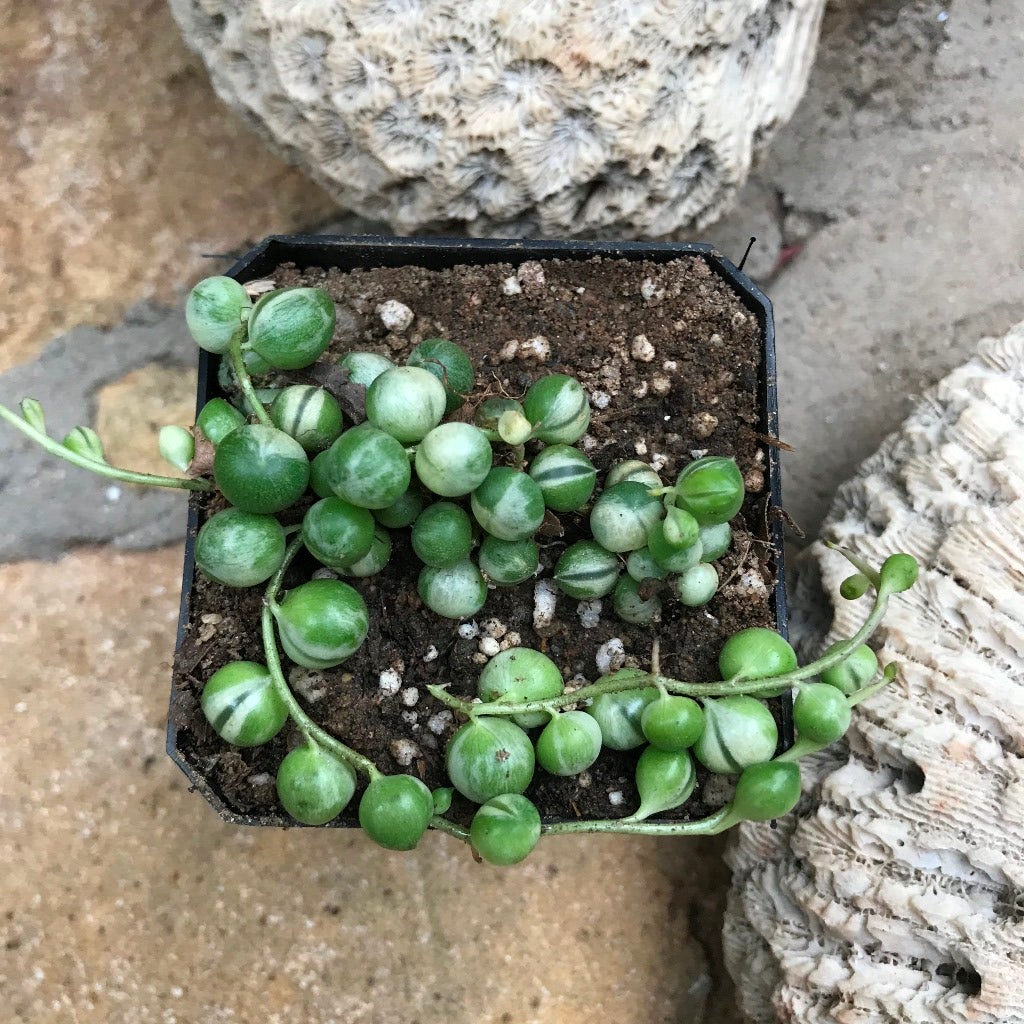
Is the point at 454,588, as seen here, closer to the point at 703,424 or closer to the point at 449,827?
the point at 449,827

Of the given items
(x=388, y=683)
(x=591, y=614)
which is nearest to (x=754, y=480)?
(x=591, y=614)

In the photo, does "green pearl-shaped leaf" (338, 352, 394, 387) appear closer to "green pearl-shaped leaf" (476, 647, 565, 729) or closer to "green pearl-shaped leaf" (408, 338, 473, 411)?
"green pearl-shaped leaf" (408, 338, 473, 411)

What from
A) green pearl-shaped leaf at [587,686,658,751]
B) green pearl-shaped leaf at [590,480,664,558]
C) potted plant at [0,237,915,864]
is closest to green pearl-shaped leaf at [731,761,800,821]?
potted plant at [0,237,915,864]

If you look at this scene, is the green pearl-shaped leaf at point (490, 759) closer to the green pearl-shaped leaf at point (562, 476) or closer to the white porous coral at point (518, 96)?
the green pearl-shaped leaf at point (562, 476)

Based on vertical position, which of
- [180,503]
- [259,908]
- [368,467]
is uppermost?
[368,467]

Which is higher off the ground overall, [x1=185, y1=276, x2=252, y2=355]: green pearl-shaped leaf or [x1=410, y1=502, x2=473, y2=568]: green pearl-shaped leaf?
[x1=185, y1=276, x2=252, y2=355]: green pearl-shaped leaf

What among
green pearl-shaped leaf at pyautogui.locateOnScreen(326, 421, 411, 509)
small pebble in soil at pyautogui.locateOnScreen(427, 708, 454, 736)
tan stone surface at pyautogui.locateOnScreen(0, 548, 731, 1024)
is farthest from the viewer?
tan stone surface at pyautogui.locateOnScreen(0, 548, 731, 1024)

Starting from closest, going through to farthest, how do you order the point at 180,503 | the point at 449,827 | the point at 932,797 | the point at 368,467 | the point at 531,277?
the point at 368,467
the point at 449,827
the point at 932,797
the point at 531,277
the point at 180,503
